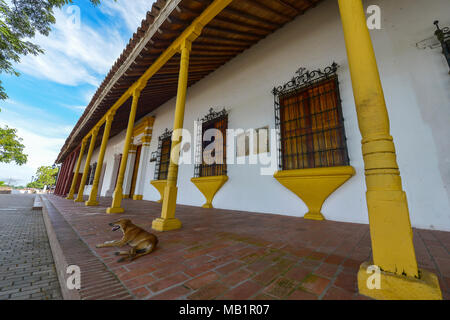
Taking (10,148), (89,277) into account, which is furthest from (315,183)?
(10,148)

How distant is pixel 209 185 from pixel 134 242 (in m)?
3.68

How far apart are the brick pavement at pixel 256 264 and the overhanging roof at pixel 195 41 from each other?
3638 millimetres

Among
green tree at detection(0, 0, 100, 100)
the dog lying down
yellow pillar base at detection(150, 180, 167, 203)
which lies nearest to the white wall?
the dog lying down

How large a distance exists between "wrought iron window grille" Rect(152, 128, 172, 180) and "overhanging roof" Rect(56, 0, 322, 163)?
84.8 inches

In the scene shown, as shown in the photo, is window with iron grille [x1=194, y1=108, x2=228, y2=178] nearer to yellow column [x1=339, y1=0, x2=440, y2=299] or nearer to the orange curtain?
the orange curtain

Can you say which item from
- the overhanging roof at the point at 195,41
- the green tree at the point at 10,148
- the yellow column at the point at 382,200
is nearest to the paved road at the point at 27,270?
the yellow column at the point at 382,200

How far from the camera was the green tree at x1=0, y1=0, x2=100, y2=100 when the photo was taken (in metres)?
4.61

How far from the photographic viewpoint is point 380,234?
41.2 inches

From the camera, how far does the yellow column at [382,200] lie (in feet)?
3.07

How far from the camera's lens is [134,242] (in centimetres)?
179

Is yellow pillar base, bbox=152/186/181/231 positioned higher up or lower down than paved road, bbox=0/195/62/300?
higher up

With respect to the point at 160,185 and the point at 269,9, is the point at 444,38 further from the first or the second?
the point at 160,185
